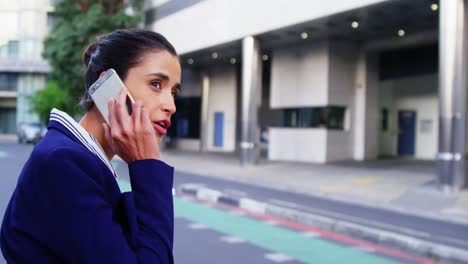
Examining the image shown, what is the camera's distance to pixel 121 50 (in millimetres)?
1289

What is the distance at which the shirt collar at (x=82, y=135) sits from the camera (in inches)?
46.8

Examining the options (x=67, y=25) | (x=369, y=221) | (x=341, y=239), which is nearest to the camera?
(x=341, y=239)

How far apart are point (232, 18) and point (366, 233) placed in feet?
43.5

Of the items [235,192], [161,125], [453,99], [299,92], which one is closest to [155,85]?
[161,125]

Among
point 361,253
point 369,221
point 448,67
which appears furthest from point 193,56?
point 361,253

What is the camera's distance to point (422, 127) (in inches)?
851

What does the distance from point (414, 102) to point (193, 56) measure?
10453 millimetres

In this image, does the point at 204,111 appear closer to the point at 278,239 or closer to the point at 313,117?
the point at 313,117

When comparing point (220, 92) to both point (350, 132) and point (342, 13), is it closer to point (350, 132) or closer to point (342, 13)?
point (350, 132)

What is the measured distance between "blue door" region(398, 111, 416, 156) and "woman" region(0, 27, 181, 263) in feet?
72.7

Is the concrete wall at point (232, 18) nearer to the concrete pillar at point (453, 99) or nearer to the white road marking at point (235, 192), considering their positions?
the concrete pillar at point (453, 99)

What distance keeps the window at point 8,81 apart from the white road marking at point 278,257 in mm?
50516

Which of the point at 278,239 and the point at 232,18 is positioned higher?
the point at 232,18

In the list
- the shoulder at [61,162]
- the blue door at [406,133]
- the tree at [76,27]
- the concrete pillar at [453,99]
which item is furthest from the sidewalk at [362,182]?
the tree at [76,27]
